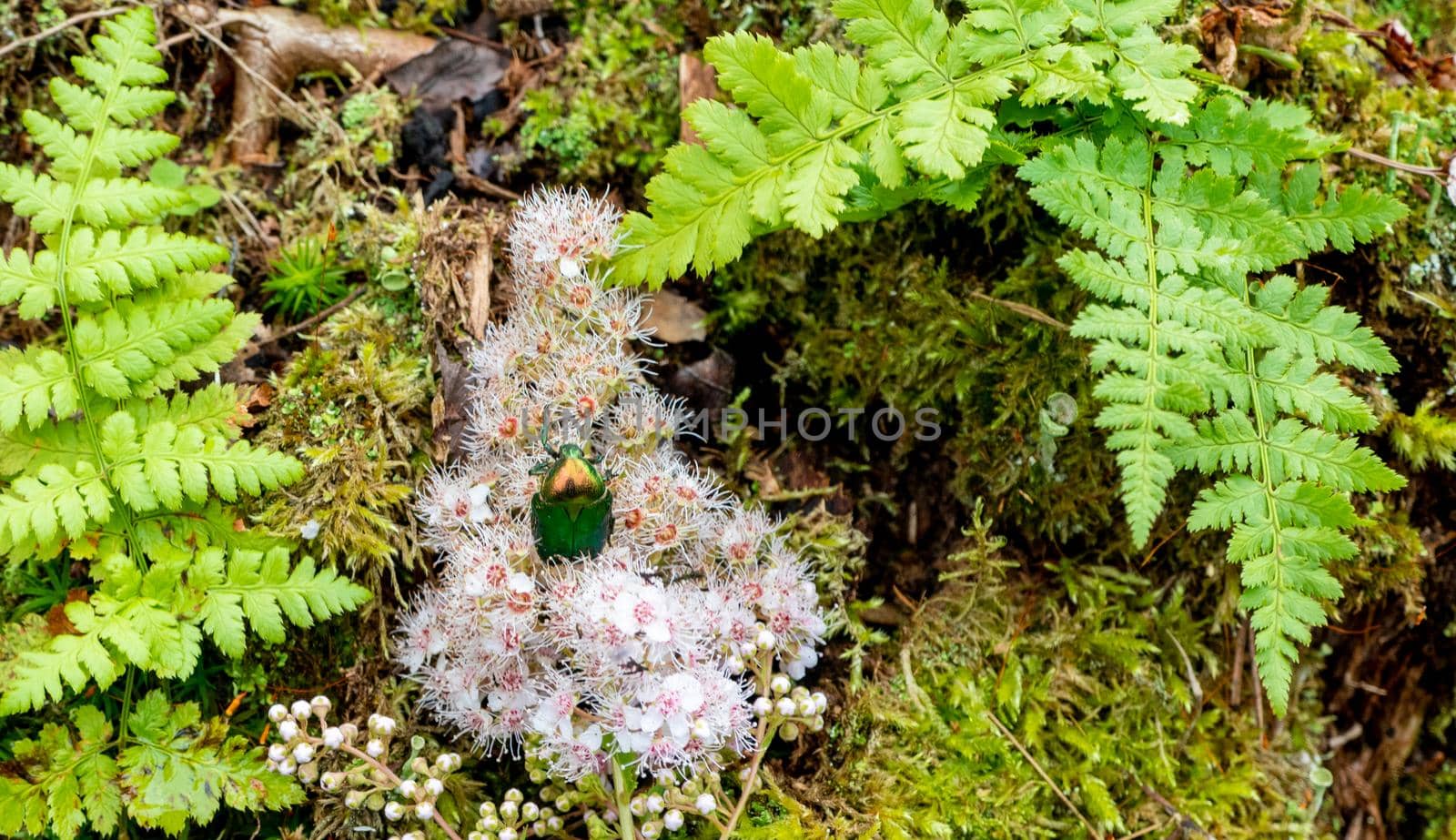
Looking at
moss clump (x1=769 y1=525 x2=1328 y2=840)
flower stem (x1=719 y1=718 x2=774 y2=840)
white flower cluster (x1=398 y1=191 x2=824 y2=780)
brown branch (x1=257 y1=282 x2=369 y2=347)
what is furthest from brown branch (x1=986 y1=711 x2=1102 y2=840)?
brown branch (x1=257 y1=282 x2=369 y2=347)

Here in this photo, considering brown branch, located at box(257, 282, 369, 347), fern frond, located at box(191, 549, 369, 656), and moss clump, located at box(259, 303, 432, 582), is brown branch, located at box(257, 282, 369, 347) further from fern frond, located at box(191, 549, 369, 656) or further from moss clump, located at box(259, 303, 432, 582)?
fern frond, located at box(191, 549, 369, 656)

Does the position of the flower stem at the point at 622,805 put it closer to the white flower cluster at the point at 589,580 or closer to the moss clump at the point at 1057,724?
the white flower cluster at the point at 589,580

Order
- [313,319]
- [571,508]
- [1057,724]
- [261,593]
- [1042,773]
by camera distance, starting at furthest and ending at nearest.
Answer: [313,319] → [1057,724] → [1042,773] → [261,593] → [571,508]

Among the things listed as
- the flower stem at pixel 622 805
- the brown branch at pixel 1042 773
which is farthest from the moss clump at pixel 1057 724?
the flower stem at pixel 622 805

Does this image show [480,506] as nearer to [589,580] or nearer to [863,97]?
[589,580]

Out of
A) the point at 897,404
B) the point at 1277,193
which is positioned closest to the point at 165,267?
the point at 897,404

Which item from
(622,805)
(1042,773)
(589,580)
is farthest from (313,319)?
(1042,773)
